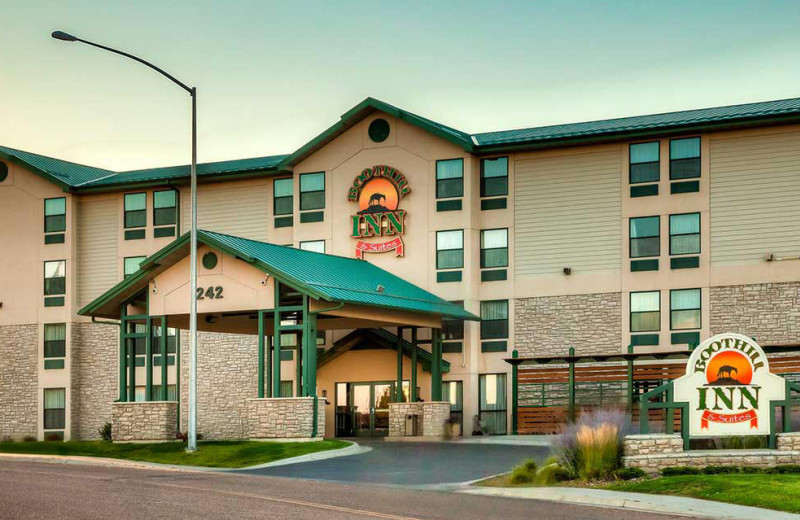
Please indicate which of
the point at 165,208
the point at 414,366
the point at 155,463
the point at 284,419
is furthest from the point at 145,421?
the point at 165,208

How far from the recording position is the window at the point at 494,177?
43.9 m

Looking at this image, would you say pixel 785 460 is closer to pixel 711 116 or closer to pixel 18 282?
pixel 711 116

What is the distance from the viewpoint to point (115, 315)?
128 ft

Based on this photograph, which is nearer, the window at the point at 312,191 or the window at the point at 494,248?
the window at the point at 494,248

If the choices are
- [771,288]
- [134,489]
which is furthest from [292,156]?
[134,489]

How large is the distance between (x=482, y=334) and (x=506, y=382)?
2.06 meters

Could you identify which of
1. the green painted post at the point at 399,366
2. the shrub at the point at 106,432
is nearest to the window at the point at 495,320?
the green painted post at the point at 399,366

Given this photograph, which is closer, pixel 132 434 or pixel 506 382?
pixel 132 434

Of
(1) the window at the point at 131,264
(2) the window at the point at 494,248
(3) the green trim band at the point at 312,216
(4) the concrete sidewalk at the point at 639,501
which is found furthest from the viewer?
(1) the window at the point at 131,264

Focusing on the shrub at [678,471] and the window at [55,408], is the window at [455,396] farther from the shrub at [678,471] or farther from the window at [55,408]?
the shrub at [678,471]

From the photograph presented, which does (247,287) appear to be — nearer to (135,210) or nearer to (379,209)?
(379,209)

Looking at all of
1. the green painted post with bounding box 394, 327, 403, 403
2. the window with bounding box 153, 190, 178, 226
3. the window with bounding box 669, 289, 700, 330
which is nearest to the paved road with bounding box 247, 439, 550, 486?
the green painted post with bounding box 394, 327, 403, 403

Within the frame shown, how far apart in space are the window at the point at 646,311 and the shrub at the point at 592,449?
16.9 meters

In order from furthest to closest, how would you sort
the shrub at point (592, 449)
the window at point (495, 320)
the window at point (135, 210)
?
the window at point (135, 210)
the window at point (495, 320)
the shrub at point (592, 449)
